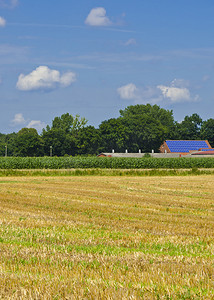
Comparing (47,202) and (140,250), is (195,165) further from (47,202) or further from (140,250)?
(140,250)

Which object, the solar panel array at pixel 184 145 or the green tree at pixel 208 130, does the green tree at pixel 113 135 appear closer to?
the solar panel array at pixel 184 145

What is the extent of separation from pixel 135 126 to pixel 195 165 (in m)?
83.5

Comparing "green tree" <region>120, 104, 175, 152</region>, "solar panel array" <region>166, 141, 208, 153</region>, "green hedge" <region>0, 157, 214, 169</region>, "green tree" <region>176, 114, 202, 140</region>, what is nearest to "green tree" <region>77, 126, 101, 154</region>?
"green tree" <region>120, 104, 175, 152</region>

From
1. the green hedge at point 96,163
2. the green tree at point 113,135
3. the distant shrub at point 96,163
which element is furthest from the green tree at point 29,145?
the green hedge at point 96,163

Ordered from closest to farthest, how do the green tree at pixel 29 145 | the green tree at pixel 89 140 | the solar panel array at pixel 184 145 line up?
the solar panel array at pixel 184 145 → the green tree at pixel 89 140 → the green tree at pixel 29 145

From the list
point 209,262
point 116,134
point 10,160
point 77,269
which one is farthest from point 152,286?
point 116,134

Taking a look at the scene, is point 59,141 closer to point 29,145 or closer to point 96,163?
point 29,145

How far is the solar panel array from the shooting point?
150 meters

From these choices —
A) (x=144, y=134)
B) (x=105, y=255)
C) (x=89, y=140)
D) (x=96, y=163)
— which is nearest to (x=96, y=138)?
(x=89, y=140)

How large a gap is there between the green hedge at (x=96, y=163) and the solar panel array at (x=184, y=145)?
217 feet

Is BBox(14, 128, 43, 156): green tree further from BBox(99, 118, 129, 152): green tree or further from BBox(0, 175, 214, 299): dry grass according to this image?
BBox(0, 175, 214, 299): dry grass

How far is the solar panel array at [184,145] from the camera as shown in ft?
493

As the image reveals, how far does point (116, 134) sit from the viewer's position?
157250mm

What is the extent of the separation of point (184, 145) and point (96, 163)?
81598 mm
